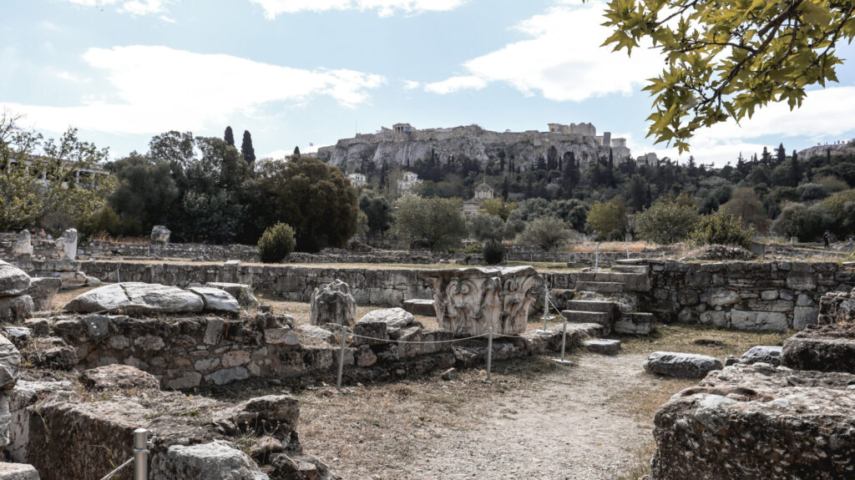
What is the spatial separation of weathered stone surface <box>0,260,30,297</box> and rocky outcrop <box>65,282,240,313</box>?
564 mm

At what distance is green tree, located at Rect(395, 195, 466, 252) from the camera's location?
36.8 metres

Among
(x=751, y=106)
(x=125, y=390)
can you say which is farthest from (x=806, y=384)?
(x=125, y=390)

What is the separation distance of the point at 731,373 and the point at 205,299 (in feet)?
16.7

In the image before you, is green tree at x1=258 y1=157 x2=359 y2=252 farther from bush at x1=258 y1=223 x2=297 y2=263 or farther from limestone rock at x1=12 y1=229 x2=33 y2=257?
limestone rock at x1=12 y1=229 x2=33 y2=257

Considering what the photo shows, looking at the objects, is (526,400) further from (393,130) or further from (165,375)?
(393,130)

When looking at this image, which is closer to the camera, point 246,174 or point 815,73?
point 815,73

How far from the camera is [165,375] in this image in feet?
18.0

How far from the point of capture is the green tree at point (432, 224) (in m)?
36.8

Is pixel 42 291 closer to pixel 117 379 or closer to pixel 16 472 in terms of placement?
pixel 117 379

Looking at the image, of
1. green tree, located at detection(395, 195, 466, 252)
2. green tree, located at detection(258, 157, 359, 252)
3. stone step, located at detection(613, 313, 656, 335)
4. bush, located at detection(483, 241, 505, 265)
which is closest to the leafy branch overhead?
stone step, located at detection(613, 313, 656, 335)

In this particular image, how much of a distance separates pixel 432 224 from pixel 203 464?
114 feet

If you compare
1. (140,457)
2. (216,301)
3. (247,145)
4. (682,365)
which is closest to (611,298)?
(682,365)

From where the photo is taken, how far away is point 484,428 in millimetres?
5113

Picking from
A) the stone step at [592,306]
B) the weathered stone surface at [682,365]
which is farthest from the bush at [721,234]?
the weathered stone surface at [682,365]
